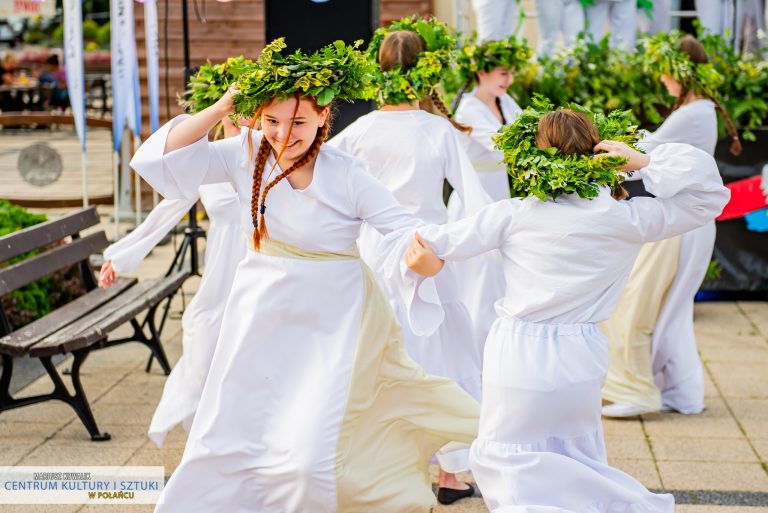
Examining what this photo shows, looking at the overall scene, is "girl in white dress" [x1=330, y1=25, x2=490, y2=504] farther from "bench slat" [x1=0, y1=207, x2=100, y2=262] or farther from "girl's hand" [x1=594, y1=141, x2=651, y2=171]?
"bench slat" [x1=0, y1=207, x2=100, y2=262]

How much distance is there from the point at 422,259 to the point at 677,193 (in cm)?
89

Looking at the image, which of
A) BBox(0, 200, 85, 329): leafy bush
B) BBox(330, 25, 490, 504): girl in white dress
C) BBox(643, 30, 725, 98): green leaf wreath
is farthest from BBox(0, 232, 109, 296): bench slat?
BBox(643, 30, 725, 98): green leaf wreath

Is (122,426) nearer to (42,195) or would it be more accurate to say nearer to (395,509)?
(395,509)

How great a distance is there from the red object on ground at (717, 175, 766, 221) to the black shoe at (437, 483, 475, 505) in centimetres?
454

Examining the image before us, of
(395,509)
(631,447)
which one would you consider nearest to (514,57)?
(631,447)

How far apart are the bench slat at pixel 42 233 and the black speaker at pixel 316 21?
401cm

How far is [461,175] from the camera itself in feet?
18.2

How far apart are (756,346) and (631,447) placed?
239 centimetres

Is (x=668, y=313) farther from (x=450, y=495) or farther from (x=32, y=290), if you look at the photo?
(x=32, y=290)

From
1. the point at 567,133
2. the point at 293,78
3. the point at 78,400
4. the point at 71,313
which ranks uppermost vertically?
the point at 293,78

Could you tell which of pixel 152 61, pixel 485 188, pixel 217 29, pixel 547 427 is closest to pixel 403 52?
pixel 485 188

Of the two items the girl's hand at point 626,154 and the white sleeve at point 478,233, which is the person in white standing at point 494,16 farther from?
the white sleeve at point 478,233

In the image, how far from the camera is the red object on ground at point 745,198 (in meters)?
8.87

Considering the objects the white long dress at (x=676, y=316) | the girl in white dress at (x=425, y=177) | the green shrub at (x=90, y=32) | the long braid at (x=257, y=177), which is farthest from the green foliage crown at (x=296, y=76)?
the green shrub at (x=90, y=32)
